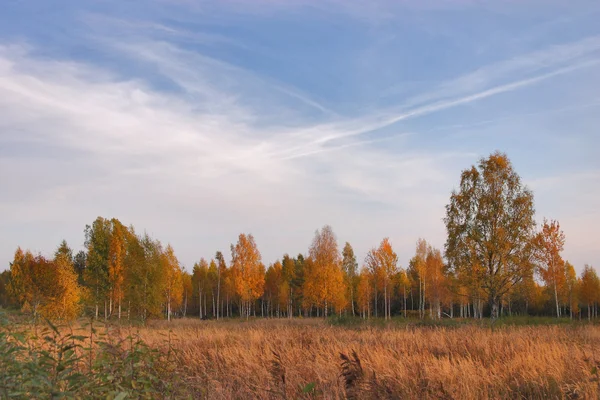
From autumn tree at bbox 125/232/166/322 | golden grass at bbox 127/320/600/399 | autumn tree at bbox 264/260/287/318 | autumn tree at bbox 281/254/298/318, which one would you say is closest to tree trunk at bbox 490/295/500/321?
golden grass at bbox 127/320/600/399

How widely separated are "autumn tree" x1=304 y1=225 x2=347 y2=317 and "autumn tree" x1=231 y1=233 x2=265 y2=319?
6869 millimetres

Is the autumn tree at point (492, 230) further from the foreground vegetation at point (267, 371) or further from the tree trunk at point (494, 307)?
the foreground vegetation at point (267, 371)

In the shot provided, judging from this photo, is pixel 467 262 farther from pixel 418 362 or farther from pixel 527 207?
pixel 418 362

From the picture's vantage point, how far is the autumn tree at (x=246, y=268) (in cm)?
4959

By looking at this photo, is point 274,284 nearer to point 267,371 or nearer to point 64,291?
point 64,291

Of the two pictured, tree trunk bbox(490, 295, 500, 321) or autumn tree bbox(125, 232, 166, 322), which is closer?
tree trunk bbox(490, 295, 500, 321)

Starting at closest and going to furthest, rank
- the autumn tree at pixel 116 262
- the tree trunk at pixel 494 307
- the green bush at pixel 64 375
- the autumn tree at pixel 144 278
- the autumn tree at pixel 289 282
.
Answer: the green bush at pixel 64 375, the tree trunk at pixel 494 307, the autumn tree at pixel 144 278, the autumn tree at pixel 116 262, the autumn tree at pixel 289 282

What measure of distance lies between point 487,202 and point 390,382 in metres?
22.5

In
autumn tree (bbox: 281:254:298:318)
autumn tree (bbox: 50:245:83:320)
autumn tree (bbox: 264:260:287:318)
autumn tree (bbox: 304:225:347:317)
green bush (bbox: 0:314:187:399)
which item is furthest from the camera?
autumn tree (bbox: 264:260:287:318)

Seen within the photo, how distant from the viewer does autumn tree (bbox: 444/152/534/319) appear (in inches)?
1027

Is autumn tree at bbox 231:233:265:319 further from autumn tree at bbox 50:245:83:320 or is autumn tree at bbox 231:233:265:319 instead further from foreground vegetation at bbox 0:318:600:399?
foreground vegetation at bbox 0:318:600:399

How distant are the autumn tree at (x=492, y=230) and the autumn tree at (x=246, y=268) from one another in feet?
87.7

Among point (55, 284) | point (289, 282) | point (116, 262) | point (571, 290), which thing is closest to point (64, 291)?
point (55, 284)

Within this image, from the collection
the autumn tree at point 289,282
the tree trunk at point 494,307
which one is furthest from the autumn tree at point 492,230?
the autumn tree at point 289,282
